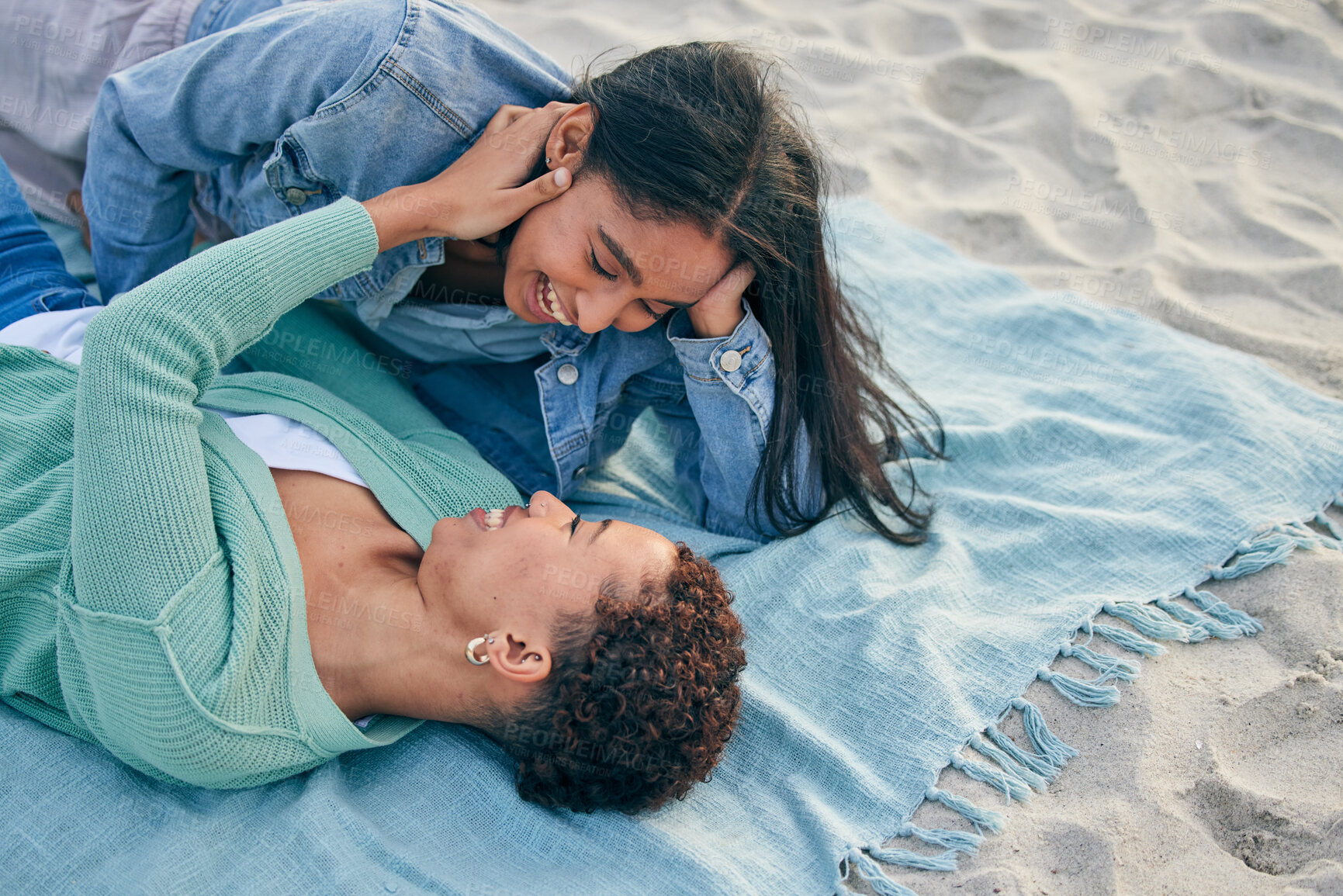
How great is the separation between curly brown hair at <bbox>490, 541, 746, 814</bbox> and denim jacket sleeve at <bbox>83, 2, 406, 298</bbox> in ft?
5.04

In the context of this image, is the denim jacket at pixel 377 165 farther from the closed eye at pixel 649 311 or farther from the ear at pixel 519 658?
the ear at pixel 519 658

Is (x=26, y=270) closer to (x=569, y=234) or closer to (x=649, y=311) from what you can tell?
(x=569, y=234)

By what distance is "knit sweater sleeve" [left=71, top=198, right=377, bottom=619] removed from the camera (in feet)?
5.75

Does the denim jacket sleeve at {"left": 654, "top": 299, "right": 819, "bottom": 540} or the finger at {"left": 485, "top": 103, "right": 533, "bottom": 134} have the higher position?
the finger at {"left": 485, "top": 103, "right": 533, "bottom": 134}

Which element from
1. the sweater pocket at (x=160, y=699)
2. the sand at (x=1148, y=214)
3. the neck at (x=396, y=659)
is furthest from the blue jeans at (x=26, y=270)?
the sand at (x=1148, y=214)

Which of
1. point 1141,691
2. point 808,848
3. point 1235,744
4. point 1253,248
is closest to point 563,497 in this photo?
point 808,848

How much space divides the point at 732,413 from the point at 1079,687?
45.4 inches

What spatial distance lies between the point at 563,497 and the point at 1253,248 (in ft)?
10.1

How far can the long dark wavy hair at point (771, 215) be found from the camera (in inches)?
84.3

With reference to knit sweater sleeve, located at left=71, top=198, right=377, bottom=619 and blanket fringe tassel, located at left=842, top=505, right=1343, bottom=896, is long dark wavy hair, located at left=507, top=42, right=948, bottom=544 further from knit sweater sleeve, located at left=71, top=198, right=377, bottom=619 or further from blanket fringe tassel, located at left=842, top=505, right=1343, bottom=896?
knit sweater sleeve, located at left=71, top=198, right=377, bottom=619

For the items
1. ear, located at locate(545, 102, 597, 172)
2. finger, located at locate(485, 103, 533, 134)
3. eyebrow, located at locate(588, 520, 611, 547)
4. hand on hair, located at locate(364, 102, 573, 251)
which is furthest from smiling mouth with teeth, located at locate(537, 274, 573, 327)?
eyebrow, located at locate(588, 520, 611, 547)

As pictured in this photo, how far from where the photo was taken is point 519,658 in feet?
6.27

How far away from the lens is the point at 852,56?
4879mm

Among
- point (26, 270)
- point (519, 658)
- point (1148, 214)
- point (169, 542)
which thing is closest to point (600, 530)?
point (519, 658)
